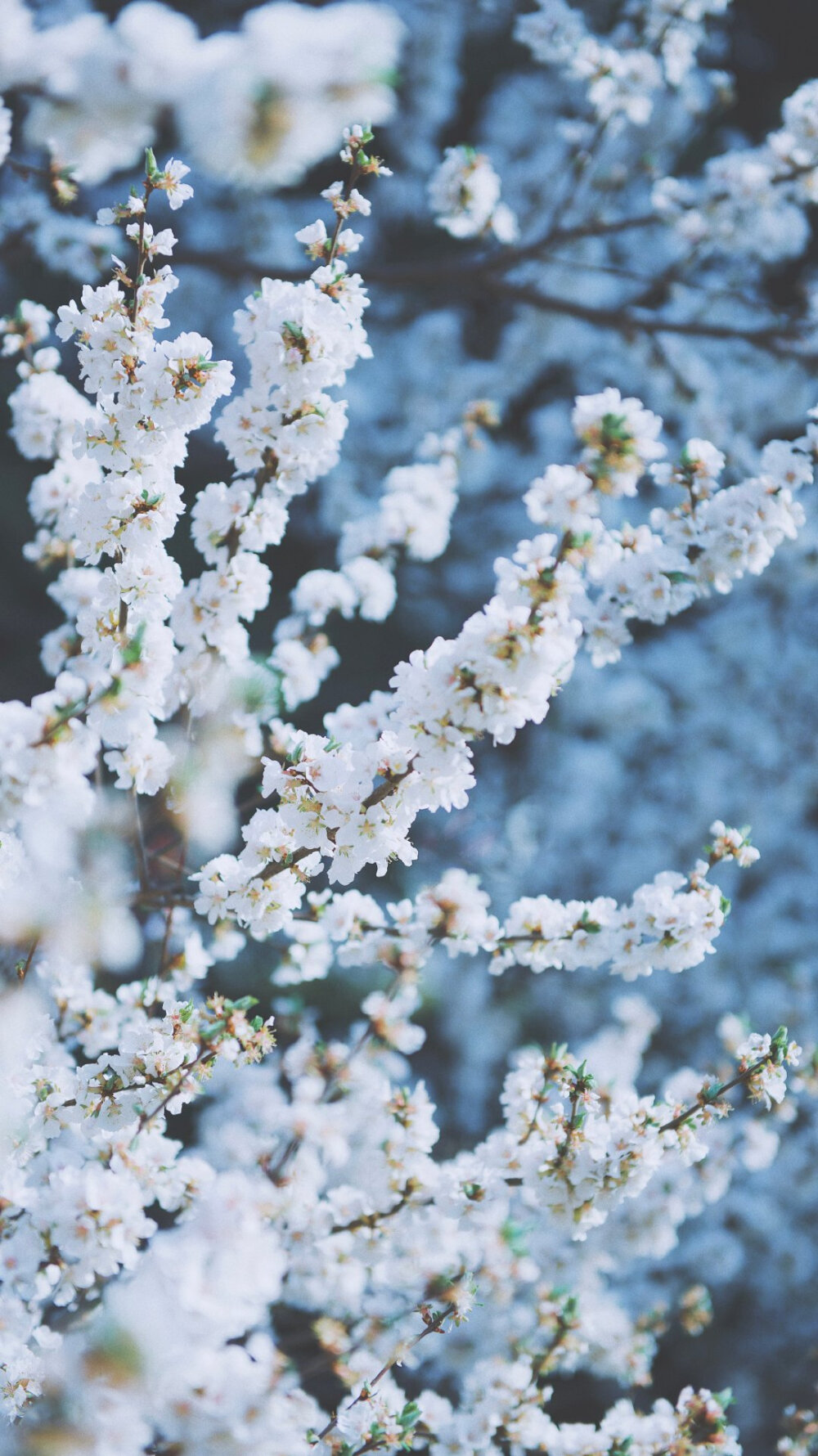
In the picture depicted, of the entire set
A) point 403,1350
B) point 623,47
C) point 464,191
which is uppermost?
point 623,47

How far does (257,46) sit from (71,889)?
5.49 feet

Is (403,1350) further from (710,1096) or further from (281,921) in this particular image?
(281,921)

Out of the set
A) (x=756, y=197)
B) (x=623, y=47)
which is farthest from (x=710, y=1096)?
(x=623, y=47)

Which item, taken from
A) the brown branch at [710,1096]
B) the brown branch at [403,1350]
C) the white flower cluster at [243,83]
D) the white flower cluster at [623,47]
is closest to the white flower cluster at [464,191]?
the white flower cluster at [623,47]

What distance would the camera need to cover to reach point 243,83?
1.10m

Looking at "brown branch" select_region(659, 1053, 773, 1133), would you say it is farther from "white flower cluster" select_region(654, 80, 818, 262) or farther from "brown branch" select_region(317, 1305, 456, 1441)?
"white flower cluster" select_region(654, 80, 818, 262)

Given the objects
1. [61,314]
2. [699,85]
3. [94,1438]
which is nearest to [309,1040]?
[94,1438]

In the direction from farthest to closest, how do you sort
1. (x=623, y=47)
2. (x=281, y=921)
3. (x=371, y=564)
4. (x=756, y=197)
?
(x=623, y=47) → (x=756, y=197) → (x=371, y=564) → (x=281, y=921)

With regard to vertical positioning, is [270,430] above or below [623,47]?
below

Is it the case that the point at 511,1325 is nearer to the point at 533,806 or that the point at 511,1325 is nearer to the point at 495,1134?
the point at 495,1134

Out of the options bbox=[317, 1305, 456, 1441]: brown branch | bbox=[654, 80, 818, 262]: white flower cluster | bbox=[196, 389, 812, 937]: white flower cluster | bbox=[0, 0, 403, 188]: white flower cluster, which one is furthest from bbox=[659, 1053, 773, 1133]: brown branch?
bbox=[654, 80, 818, 262]: white flower cluster

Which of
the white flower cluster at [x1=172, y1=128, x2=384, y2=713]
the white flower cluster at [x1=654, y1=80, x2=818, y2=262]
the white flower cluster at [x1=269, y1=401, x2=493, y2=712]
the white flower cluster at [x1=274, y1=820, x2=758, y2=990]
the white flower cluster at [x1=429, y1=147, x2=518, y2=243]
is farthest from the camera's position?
the white flower cluster at [x1=654, y1=80, x2=818, y2=262]

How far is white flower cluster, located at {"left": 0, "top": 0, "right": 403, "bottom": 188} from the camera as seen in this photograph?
1.07 meters

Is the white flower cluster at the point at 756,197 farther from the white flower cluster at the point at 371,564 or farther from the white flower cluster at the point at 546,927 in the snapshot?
the white flower cluster at the point at 546,927
